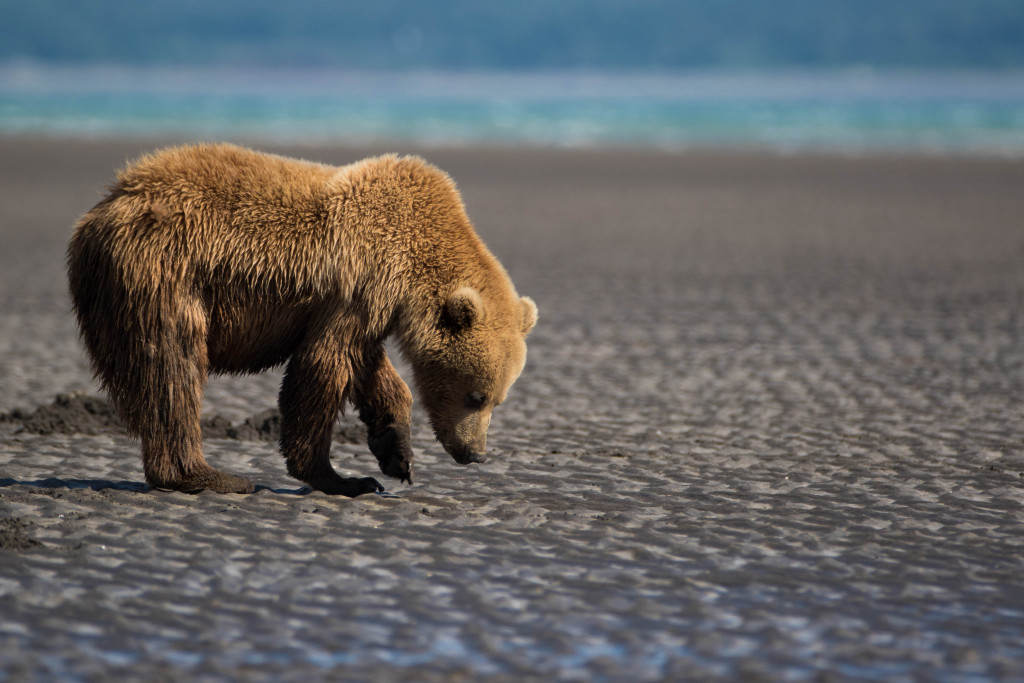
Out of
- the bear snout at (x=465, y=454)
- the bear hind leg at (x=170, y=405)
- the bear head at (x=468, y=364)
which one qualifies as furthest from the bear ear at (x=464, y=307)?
the bear hind leg at (x=170, y=405)

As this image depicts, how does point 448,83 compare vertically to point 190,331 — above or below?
above

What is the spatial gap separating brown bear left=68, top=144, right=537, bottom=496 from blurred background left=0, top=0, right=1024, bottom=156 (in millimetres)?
28951

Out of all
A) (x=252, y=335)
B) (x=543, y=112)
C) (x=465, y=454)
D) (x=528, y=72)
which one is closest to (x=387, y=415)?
(x=465, y=454)

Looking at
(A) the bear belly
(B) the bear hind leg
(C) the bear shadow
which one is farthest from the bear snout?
(B) the bear hind leg

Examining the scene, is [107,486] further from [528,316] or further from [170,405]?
[528,316]

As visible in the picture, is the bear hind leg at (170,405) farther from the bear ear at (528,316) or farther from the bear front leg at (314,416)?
the bear ear at (528,316)

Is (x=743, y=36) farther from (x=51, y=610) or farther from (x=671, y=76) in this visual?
(x=51, y=610)

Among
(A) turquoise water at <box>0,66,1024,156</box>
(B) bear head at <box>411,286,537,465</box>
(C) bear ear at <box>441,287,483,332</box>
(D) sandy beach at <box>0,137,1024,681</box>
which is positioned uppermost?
(A) turquoise water at <box>0,66,1024,156</box>

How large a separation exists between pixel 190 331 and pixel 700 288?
6.86 meters

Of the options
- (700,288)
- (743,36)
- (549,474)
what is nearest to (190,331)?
(549,474)

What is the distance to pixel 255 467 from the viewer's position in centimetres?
520

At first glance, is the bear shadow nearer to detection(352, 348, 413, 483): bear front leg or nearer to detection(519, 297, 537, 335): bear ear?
detection(352, 348, 413, 483): bear front leg

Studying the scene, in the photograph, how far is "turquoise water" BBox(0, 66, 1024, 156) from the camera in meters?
36.8

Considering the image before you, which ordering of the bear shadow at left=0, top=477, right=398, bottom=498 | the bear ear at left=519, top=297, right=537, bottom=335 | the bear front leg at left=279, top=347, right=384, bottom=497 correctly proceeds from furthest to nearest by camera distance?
the bear ear at left=519, top=297, right=537, bottom=335, the bear shadow at left=0, top=477, right=398, bottom=498, the bear front leg at left=279, top=347, right=384, bottom=497
